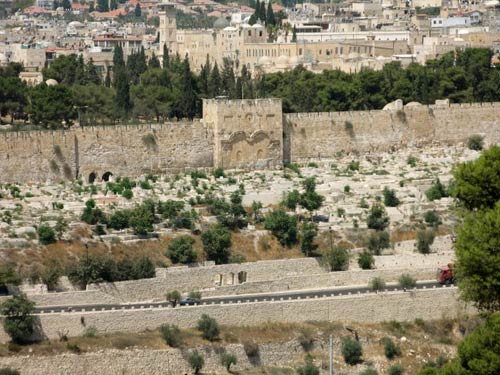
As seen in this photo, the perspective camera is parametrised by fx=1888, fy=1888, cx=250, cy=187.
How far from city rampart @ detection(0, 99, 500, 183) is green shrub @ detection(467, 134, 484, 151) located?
1.15 feet

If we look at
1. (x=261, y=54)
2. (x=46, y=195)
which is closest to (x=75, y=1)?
(x=261, y=54)

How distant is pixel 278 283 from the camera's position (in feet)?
132

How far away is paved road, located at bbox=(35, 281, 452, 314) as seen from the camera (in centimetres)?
3741

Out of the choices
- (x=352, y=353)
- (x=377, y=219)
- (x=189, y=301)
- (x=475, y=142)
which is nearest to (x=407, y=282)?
(x=352, y=353)

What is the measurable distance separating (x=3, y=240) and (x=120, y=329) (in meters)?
5.09

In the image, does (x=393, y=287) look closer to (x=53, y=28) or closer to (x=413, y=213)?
(x=413, y=213)

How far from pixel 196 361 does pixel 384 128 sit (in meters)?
20.8

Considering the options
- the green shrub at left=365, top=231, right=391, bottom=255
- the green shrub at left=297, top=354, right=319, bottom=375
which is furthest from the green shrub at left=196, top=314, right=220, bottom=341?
the green shrub at left=365, top=231, right=391, bottom=255

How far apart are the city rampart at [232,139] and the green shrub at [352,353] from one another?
13915mm

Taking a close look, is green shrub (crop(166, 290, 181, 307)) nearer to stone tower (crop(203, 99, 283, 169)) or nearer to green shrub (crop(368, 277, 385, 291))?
green shrub (crop(368, 277, 385, 291))

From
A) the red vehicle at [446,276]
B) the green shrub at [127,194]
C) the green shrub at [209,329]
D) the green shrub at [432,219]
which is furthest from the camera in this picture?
the green shrub at [127,194]

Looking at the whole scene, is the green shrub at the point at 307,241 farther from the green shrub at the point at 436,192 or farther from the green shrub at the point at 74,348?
the green shrub at the point at 74,348

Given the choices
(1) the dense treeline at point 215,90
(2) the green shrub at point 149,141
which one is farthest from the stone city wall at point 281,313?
(1) the dense treeline at point 215,90

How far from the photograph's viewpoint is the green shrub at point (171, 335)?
120ft
